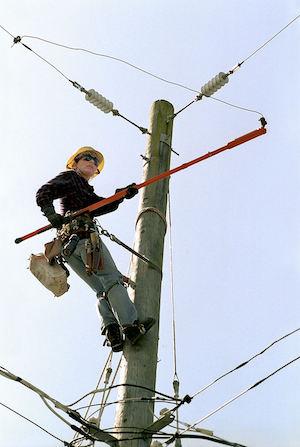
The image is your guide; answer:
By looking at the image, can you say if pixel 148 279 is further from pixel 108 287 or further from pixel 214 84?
pixel 214 84

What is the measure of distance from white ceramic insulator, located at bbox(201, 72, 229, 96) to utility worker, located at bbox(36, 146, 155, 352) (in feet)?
5.32

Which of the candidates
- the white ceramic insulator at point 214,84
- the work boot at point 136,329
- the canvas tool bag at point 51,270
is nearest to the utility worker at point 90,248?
the work boot at point 136,329

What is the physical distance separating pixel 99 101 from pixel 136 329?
10.3 feet

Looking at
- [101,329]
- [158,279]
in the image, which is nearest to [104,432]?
[101,329]

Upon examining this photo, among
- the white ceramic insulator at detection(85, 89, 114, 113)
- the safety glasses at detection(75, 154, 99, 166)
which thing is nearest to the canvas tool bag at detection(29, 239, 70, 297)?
the safety glasses at detection(75, 154, 99, 166)

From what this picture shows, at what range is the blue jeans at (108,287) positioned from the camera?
437 centimetres

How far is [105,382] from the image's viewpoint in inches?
195

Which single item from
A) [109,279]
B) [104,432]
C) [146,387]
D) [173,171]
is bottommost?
[104,432]

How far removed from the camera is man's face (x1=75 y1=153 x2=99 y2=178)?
5.97m

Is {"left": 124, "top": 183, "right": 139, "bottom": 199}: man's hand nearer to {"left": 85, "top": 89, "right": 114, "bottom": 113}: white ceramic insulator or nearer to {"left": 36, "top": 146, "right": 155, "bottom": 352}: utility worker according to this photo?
{"left": 36, "top": 146, "right": 155, "bottom": 352}: utility worker

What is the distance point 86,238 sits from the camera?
500cm

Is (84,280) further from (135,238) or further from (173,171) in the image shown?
(173,171)

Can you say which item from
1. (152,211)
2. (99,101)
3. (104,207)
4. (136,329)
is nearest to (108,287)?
(136,329)

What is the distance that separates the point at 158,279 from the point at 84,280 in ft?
2.20
